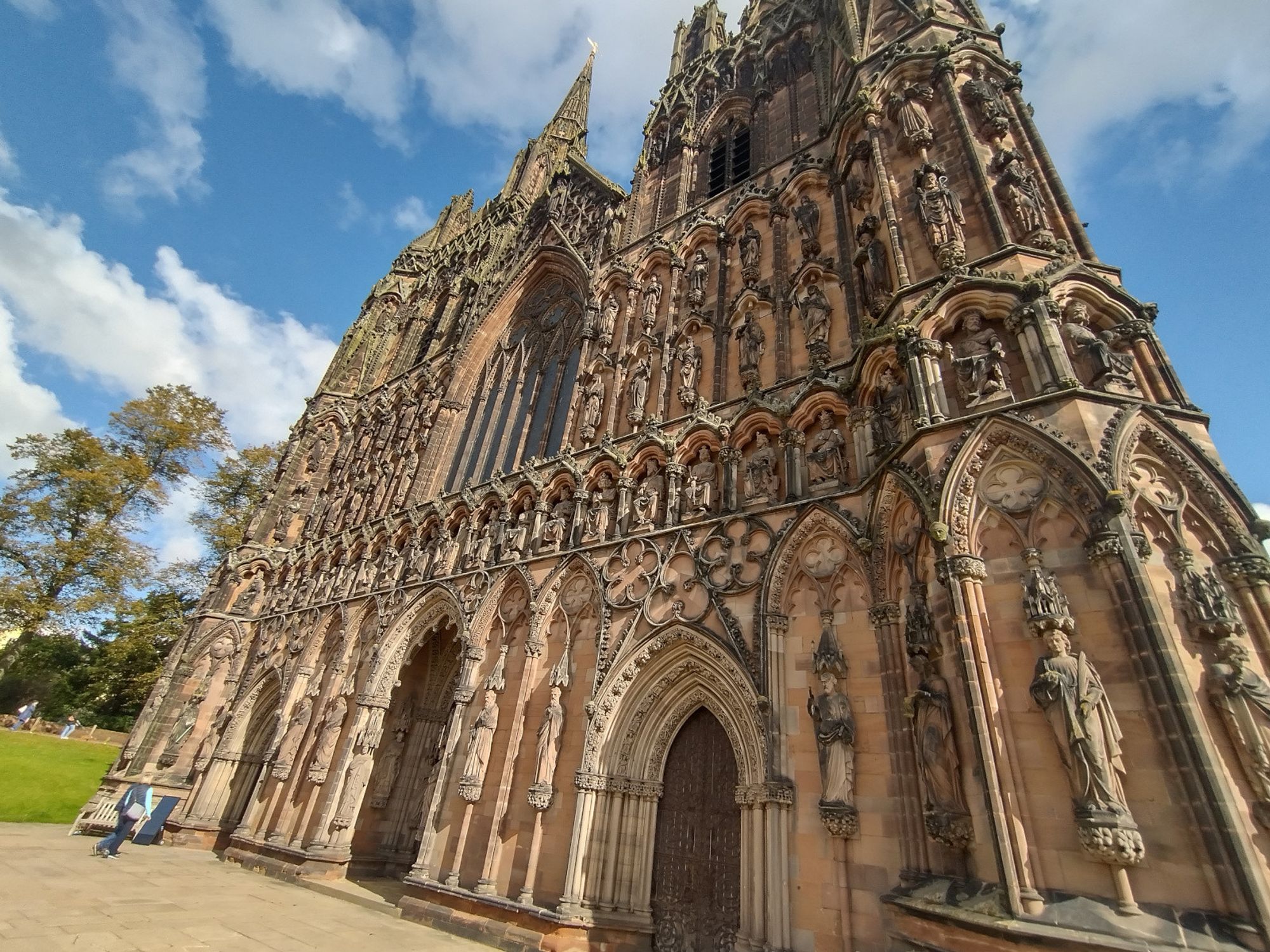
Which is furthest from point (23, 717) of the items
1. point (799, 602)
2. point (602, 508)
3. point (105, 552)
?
point (799, 602)

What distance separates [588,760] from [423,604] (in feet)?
20.7

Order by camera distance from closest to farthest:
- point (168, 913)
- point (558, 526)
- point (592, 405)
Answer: point (168, 913) < point (558, 526) < point (592, 405)

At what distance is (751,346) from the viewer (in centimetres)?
1130

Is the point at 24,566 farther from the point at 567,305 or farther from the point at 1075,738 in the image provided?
the point at 1075,738

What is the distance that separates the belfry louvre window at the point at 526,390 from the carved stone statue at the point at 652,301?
201 cm

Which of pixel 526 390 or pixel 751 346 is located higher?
pixel 526 390

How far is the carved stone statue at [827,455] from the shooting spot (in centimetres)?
877

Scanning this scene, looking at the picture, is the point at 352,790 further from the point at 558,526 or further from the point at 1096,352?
the point at 1096,352

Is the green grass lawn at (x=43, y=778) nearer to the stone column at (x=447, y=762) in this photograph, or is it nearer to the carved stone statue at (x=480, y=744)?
the stone column at (x=447, y=762)

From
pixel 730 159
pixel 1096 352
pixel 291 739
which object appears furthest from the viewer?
pixel 730 159

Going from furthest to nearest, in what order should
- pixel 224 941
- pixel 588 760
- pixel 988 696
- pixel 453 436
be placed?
pixel 453 436 → pixel 588 760 → pixel 224 941 → pixel 988 696

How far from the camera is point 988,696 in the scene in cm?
545

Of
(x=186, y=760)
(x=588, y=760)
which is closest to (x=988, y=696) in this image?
(x=588, y=760)

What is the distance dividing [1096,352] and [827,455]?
332cm
